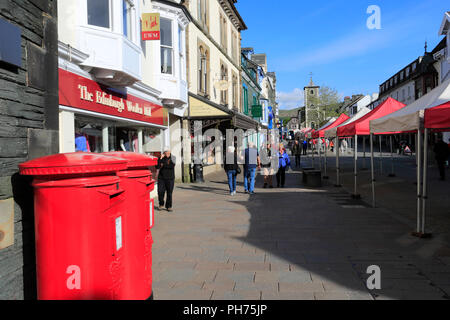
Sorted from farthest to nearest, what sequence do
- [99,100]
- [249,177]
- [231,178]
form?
[249,177], [231,178], [99,100]

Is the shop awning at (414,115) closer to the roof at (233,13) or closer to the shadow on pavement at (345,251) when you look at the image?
the shadow on pavement at (345,251)

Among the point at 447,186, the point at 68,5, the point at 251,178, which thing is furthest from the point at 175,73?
the point at 447,186

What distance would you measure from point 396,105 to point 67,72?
9.81m

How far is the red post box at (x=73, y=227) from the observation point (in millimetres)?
2676

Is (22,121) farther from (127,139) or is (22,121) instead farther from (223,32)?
(223,32)

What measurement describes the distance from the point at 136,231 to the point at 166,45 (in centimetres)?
1153

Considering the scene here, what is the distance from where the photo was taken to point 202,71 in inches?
746

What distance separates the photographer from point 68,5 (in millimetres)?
7734

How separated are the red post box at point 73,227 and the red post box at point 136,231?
0.36 metres

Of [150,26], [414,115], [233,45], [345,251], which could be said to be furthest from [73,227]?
[233,45]

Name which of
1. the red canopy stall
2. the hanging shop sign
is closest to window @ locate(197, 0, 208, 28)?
the hanging shop sign

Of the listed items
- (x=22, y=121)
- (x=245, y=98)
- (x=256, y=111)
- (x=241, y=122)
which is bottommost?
(x=22, y=121)

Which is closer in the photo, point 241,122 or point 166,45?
point 166,45
